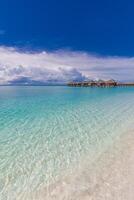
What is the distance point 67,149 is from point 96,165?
1.65 m

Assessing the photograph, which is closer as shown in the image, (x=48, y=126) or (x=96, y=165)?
(x=96, y=165)

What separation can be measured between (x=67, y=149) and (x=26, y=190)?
9.02ft

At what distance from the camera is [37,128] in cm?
991

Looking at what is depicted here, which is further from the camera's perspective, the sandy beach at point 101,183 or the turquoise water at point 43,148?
the turquoise water at point 43,148

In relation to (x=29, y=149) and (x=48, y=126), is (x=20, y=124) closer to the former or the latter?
(x=48, y=126)

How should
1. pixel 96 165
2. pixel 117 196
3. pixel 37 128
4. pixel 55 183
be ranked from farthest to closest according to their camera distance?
pixel 37 128 → pixel 96 165 → pixel 55 183 → pixel 117 196

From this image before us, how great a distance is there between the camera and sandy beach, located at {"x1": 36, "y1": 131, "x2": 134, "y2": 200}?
157 inches

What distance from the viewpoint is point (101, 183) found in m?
4.48

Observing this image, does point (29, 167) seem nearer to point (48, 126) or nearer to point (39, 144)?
point (39, 144)

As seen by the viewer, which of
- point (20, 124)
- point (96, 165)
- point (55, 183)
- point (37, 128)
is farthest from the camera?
point (20, 124)

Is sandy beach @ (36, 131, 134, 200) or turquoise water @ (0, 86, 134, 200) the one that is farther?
turquoise water @ (0, 86, 134, 200)

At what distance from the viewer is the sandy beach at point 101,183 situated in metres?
3.99

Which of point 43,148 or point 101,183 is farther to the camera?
point 43,148

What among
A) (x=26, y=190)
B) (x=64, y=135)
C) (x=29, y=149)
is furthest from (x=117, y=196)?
(x=64, y=135)
